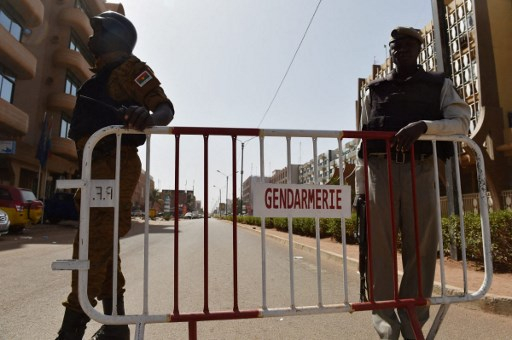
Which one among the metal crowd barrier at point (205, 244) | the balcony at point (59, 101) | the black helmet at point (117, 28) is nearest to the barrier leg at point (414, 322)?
the metal crowd barrier at point (205, 244)

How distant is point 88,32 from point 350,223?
26243 millimetres

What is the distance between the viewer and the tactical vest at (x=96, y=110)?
2164 mm

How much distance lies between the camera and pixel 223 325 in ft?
10.4

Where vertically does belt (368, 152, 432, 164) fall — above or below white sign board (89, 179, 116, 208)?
above

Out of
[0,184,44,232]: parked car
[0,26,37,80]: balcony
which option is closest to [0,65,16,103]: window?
[0,26,37,80]: balcony

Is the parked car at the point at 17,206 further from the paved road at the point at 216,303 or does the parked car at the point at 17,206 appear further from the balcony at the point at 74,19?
the balcony at the point at 74,19

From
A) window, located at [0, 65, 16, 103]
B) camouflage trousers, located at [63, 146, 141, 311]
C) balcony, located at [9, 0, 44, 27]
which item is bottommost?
camouflage trousers, located at [63, 146, 141, 311]

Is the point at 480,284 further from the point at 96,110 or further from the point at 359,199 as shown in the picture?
the point at 96,110

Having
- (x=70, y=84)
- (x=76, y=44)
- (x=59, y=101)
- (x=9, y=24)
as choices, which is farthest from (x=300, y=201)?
(x=76, y=44)

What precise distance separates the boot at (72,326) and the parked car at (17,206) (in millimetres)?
12239

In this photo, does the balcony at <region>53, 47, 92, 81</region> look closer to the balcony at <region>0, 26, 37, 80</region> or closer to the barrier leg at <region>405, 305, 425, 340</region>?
the balcony at <region>0, 26, 37, 80</region>

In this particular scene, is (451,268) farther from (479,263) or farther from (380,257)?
(380,257)

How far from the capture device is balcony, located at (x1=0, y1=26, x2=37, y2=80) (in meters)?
18.5

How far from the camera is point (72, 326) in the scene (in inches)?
77.4
